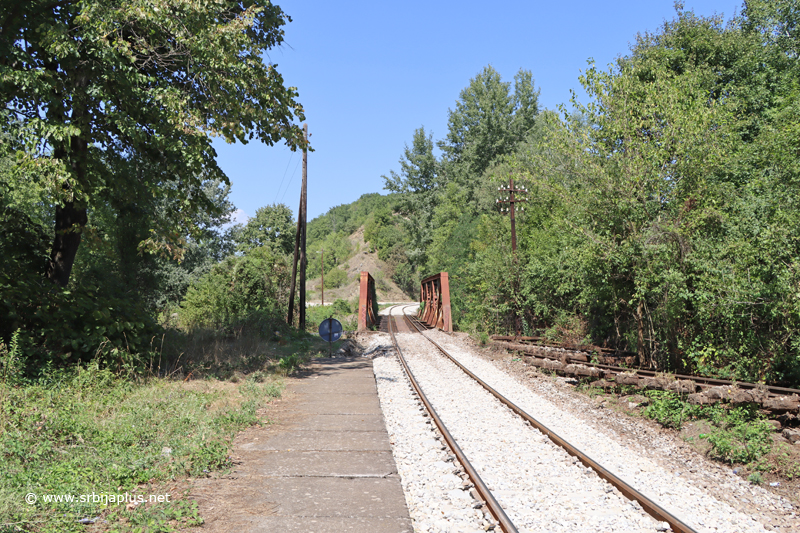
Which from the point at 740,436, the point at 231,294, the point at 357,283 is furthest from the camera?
the point at 357,283

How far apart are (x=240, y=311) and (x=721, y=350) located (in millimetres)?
21564

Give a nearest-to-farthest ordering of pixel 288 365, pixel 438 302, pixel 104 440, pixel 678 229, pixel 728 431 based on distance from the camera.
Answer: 1. pixel 104 440
2. pixel 728 431
3. pixel 678 229
4. pixel 288 365
5. pixel 438 302

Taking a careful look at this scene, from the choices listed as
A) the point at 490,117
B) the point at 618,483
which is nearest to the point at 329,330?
the point at 618,483

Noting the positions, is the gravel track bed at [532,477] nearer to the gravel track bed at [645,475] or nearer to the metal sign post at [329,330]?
the gravel track bed at [645,475]

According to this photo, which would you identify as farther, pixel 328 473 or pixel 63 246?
pixel 63 246

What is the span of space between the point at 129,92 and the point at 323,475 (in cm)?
825

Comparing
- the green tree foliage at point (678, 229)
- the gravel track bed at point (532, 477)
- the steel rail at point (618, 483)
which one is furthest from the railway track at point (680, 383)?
the gravel track bed at point (532, 477)

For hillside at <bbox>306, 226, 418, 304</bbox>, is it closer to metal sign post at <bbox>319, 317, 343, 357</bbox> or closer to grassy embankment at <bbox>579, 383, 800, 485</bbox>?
metal sign post at <bbox>319, 317, 343, 357</bbox>

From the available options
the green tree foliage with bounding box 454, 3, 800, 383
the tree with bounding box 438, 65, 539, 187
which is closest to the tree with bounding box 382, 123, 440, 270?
the tree with bounding box 438, 65, 539, 187

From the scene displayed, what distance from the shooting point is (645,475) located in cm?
601

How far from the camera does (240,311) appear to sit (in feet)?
87.1

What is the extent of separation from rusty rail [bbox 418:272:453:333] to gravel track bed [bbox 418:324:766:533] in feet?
56.8

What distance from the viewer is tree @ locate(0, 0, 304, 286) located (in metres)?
8.79

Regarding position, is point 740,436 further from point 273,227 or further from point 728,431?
point 273,227
